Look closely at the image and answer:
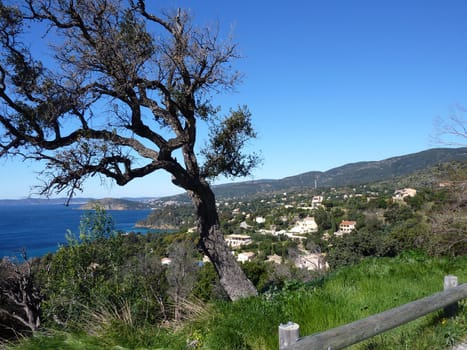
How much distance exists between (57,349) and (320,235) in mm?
64366

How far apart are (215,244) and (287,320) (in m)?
5.67

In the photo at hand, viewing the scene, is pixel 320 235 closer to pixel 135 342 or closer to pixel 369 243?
pixel 369 243

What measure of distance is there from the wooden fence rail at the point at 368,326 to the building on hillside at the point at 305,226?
230 ft

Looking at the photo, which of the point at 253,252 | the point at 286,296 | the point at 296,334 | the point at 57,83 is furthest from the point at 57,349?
the point at 253,252

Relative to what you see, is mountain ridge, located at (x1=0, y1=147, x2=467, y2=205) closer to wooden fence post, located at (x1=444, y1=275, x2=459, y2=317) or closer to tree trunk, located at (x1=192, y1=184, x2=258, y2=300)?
tree trunk, located at (x1=192, y1=184, x2=258, y2=300)

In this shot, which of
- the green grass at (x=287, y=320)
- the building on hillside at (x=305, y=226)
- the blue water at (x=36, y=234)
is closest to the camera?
the green grass at (x=287, y=320)

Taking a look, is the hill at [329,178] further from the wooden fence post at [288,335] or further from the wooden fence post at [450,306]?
the wooden fence post at [288,335]

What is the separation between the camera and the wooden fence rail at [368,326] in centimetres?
288

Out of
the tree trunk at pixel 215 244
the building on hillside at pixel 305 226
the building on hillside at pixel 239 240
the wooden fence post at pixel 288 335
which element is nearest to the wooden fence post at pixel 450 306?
the wooden fence post at pixel 288 335

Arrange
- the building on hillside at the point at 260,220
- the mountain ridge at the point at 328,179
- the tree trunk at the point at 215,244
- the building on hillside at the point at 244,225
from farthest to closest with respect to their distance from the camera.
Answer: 1. the mountain ridge at the point at 328,179
2. the building on hillside at the point at 260,220
3. the building on hillside at the point at 244,225
4. the tree trunk at the point at 215,244

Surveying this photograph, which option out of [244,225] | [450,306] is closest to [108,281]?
[450,306]

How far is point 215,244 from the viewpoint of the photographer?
32.9ft

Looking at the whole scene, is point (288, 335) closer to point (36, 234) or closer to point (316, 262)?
point (316, 262)

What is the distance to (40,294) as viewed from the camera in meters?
12.6
